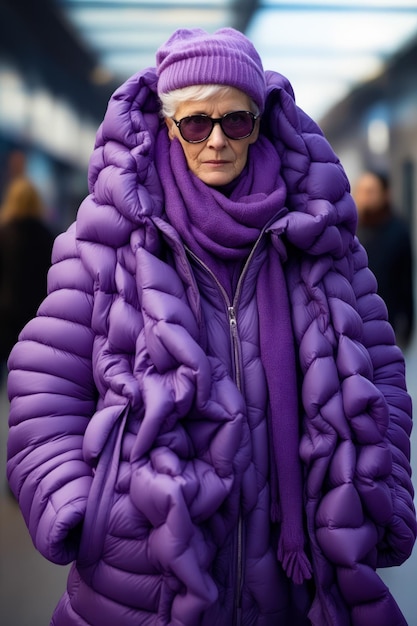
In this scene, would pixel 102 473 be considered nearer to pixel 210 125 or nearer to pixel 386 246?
pixel 210 125

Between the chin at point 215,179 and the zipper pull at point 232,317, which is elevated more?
the chin at point 215,179

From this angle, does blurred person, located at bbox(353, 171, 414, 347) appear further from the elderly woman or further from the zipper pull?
the zipper pull

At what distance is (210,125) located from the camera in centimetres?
202

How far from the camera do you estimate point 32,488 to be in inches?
80.3

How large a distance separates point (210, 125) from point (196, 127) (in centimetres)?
3

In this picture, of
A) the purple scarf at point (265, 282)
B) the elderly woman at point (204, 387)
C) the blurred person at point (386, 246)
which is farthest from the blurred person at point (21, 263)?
the purple scarf at point (265, 282)

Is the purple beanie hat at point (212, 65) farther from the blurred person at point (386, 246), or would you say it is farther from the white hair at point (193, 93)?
the blurred person at point (386, 246)

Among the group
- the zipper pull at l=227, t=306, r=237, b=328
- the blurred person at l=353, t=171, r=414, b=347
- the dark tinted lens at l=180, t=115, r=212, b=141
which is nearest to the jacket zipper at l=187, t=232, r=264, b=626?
the zipper pull at l=227, t=306, r=237, b=328

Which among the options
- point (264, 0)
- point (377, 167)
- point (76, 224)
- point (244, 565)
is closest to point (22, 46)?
point (264, 0)

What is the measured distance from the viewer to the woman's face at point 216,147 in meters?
2.02

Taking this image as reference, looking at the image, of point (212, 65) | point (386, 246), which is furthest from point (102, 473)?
point (386, 246)

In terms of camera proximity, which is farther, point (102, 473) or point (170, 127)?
point (170, 127)

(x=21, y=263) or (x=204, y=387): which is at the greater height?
(x=204, y=387)

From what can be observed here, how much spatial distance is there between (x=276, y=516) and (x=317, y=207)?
68cm
